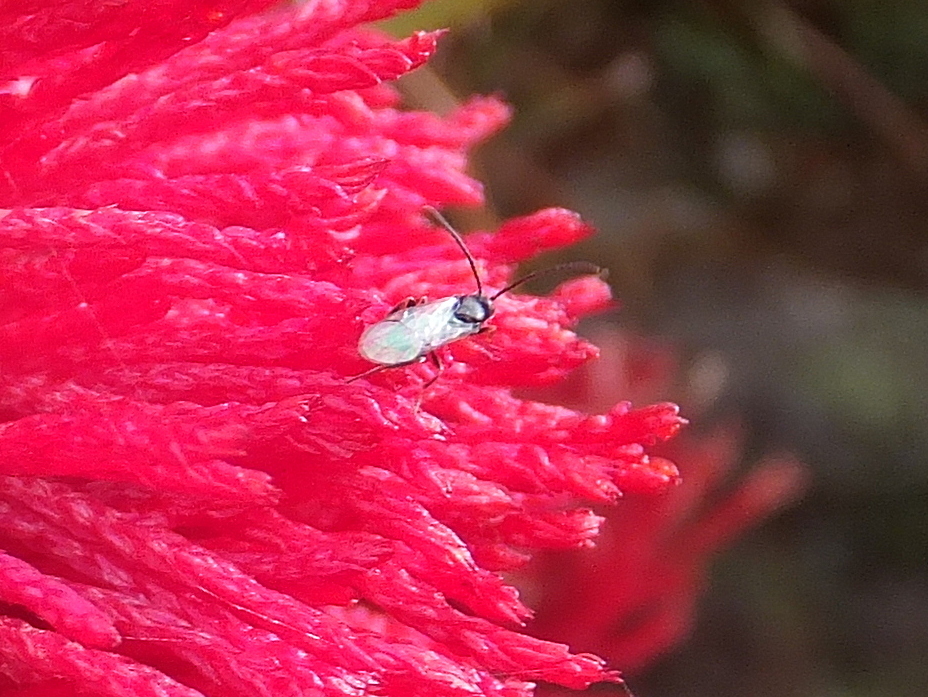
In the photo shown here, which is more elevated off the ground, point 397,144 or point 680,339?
point 397,144

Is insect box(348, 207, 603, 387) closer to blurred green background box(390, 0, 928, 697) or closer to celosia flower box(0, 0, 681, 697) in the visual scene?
celosia flower box(0, 0, 681, 697)

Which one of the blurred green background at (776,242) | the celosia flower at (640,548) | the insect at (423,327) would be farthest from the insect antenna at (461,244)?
the blurred green background at (776,242)

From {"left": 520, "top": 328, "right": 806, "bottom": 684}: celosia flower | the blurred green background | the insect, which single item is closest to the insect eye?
A: the insect

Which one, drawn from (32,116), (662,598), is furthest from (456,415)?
(662,598)

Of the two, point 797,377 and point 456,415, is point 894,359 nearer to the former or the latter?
point 797,377

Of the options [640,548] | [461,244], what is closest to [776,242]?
[640,548]

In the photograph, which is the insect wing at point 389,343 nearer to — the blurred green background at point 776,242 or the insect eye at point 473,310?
the insect eye at point 473,310

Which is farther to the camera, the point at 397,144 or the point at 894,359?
the point at 894,359
